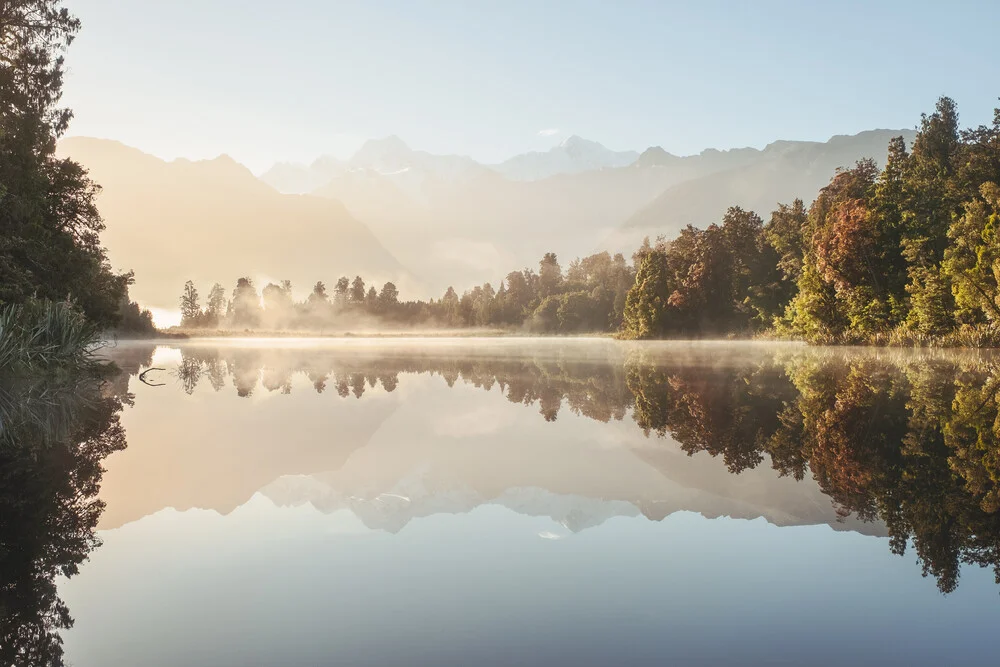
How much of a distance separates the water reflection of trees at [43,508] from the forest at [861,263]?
37.8 m

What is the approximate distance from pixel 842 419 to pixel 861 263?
37723 millimetres

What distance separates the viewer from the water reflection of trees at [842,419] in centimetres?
591

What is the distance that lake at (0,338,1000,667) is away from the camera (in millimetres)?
3662

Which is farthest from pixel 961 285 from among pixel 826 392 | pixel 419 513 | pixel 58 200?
pixel 58 200

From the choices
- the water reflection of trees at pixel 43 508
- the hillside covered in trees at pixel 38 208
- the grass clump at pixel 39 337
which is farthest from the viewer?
the hillside covered in trees at pixel 38 208

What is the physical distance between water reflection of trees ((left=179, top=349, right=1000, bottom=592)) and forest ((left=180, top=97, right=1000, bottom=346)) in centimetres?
1348

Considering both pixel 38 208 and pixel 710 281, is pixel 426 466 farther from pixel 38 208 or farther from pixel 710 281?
pixel 710 281

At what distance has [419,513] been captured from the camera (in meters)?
6.33

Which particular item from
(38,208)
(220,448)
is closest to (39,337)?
(38,208)

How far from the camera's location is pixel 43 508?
6.32 metres

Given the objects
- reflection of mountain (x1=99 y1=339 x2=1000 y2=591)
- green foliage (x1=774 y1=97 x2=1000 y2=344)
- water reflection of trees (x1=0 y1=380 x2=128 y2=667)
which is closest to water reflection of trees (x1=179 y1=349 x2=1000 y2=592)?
reflection of mountain (x1=99 y1=339 x2=1000 y2=591)

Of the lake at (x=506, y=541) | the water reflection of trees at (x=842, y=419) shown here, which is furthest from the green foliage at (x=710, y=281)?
the lake at (x=506, y=541)

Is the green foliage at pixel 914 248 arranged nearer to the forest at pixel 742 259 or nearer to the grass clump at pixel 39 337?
the forest at pixel 742 259

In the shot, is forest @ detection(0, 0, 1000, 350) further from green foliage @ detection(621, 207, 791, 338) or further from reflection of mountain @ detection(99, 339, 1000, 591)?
reflection of mountain @ detection(99, 339, 1000, 591)
